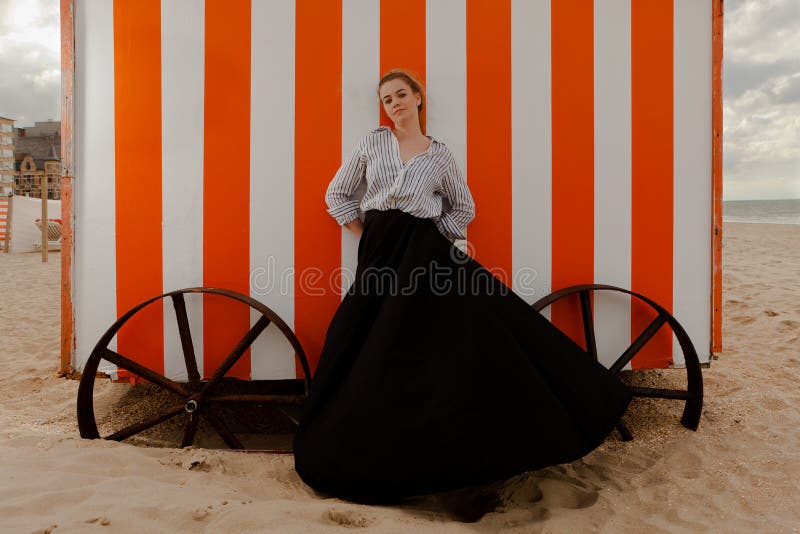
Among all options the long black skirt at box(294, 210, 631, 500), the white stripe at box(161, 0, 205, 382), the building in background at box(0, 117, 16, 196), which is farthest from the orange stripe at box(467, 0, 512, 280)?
the building in background at box(0, 117, 16, 196)

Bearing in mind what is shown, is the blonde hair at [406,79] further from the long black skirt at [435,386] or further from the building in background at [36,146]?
the building in background at [36,146]

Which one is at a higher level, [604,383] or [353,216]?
[353,216]

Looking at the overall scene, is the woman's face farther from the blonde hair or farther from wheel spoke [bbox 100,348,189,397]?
wheel spoke [bbox 100,348,189,397]

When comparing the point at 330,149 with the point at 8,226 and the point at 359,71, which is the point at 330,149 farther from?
the point at 8,226

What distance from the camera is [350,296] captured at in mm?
1570

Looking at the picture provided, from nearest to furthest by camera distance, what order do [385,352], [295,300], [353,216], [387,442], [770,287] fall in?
[387,442], [385,352], [353,216], [295,300], [770,287]

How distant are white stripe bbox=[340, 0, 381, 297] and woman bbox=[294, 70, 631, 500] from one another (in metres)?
0.11

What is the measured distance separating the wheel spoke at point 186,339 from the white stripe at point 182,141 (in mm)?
84

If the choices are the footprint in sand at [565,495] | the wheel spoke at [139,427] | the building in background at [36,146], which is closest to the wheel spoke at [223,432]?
the wheel spoke at [139,427]

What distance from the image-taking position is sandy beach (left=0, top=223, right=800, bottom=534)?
1.09m

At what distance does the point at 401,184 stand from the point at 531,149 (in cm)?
60

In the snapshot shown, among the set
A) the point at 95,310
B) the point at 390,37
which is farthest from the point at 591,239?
the point at 95,310

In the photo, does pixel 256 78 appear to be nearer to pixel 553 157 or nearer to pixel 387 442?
pixel 553 157

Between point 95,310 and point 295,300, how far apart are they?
2.44ft
